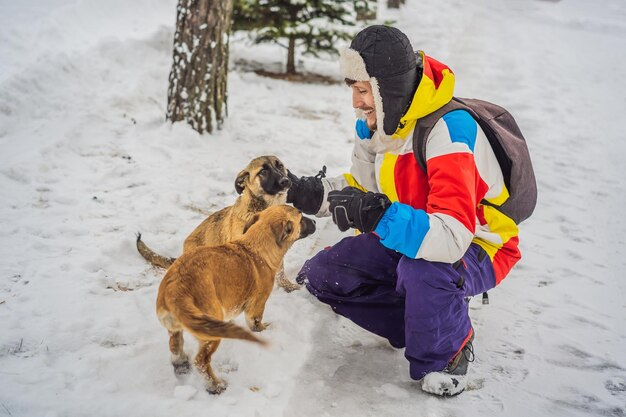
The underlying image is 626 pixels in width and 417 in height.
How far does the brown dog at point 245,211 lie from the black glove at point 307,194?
0.07 metres

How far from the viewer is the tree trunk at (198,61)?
6004 mm

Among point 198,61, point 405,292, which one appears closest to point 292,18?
point 198,61

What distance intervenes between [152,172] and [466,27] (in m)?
14.9

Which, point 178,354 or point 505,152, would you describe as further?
point 505,152

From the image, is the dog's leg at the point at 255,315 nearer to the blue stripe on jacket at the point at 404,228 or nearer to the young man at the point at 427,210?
the young man at the point at 427,210

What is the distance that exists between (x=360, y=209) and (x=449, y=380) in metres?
1.11

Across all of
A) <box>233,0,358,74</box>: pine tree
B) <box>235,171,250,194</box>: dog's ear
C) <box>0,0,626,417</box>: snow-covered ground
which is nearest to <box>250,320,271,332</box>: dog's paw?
<box>0,0,626,417</box>: snow-covered ground

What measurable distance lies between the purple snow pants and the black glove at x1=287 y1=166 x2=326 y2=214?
0.36 meters

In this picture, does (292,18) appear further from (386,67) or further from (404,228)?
(404,228)

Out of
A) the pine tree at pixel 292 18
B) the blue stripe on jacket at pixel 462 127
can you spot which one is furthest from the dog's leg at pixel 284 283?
the pine tree at pixel 292 18

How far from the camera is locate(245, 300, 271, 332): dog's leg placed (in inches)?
126

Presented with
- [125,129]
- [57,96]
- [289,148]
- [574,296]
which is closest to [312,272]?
[574,296]

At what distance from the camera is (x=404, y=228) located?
272 cm

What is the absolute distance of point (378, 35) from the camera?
2916 mm
